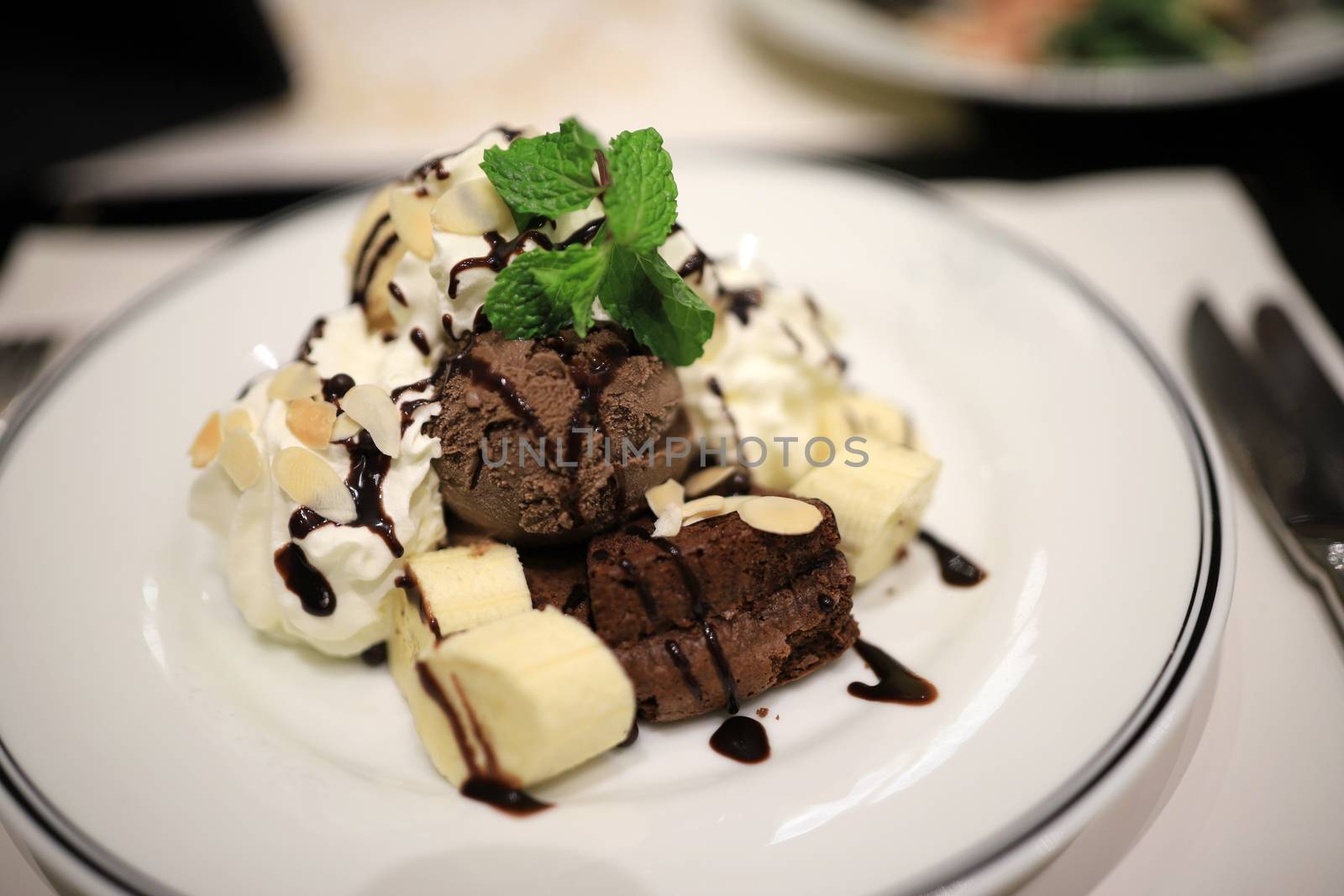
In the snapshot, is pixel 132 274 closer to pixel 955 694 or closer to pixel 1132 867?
pixel 955 694

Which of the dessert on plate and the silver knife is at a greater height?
the dessert on plate

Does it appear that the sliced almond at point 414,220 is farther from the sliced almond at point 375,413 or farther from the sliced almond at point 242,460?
→ the sliced almond at point 242,460

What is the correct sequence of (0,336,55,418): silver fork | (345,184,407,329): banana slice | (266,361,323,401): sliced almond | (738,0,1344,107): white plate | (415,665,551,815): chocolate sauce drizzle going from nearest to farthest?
(415,665,551,815): chocolate sauce drizzle → (266,361,323,401): sliced almond → (345,184,407,329): banana slice → (0,336,55,418): silver fork → (738,0,1344,107): white plate

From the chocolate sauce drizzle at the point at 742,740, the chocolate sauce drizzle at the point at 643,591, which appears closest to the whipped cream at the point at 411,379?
the chocolate sauce drizzle at the point at 643,591

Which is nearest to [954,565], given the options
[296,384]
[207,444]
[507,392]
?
[507,392]

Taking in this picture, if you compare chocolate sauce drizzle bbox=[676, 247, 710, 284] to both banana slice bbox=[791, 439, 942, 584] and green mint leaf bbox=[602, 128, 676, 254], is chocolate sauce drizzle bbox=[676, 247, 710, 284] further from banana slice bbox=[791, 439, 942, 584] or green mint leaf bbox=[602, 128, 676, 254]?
banana slice bbox=[791, 439, 942, 584]

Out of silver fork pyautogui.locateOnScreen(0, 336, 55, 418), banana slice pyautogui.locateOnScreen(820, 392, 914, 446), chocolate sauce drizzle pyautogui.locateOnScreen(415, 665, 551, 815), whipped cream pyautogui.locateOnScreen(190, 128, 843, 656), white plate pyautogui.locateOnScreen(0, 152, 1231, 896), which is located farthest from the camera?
silver fork pyautogui.locateOnScreen(0, 336, 55, 418)

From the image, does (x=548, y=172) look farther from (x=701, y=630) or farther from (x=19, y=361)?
(x=19, y=361)

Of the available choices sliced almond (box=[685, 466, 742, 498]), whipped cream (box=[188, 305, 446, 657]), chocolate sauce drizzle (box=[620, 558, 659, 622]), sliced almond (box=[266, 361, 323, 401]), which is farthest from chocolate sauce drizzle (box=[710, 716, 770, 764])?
sliced almond (box=[266, 361, 323, 401])
